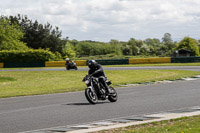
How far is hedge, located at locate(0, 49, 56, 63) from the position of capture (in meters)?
57.5

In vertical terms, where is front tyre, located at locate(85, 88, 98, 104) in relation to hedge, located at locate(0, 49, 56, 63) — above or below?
below

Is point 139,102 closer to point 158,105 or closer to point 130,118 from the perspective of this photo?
point 158,105

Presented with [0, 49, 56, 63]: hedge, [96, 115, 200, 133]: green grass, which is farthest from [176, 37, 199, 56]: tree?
[96, 115, 200, 133]: green grass

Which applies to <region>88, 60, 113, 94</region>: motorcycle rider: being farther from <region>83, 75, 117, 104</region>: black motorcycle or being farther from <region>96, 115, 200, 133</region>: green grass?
<region>96, 115, 200, 133</region>: green grass

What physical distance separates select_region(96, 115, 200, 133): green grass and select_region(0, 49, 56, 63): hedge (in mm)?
49976

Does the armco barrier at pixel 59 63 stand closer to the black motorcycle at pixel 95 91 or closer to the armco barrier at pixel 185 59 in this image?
the armco barrier at pixel 185 59

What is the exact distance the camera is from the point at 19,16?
91.4m

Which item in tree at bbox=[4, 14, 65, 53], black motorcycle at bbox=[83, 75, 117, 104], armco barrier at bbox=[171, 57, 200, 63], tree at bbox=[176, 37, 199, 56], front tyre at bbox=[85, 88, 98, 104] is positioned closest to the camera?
front tyre at bbox=[85, 88, 98, 104]

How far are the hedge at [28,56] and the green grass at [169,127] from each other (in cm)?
4998

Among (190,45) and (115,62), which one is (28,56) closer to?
(115,62)

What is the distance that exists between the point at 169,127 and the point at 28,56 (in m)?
52.1

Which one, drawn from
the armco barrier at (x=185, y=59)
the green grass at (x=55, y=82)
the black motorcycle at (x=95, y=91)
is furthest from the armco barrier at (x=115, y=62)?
the black motorcycle at (x=95, y=91)

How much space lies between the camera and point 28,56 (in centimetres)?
5809

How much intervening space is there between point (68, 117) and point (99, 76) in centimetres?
358
